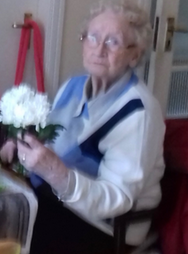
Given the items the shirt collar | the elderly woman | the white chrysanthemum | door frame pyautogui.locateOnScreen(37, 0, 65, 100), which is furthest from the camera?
door frame pyautogui.locateOnScreen(37, 0, 65, 100)

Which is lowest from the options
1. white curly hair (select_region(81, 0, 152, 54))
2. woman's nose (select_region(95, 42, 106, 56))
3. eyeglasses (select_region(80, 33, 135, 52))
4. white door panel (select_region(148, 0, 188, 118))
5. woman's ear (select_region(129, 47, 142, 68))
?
white door panel (select_region(148, 0, 188, 118))

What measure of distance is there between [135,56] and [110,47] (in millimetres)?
87

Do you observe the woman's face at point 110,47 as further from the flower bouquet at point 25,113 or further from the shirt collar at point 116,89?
the flower bouquet at point 25,113

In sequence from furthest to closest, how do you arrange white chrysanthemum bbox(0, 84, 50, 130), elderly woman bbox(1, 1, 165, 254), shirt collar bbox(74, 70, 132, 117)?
1. shirt collar bbox(74, 70, 132, 117)
2. elderly woman bbox(1, 1, 165, 254)
3. white chrysanthemum bbox(0, 84, 50, 130)

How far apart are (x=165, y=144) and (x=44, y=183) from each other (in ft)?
1.42

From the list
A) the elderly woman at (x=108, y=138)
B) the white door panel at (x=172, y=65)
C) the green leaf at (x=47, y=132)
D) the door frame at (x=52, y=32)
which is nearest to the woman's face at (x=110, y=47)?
the elderly woman at (x=108, y=138)

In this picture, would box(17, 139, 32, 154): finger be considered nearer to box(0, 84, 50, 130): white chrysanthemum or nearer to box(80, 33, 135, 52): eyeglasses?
box(0, 84, 50, 130): white chrysanthemum

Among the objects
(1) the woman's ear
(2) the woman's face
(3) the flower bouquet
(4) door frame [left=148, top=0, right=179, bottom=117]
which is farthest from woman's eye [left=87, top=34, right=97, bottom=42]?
(4) door frame [left=148, top=0, right=179, bottom=117]

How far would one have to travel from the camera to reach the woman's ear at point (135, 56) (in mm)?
1442

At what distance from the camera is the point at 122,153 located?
1.30 metres

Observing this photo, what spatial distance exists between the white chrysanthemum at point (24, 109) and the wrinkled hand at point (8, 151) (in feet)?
0.43

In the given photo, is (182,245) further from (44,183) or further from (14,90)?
(14,90)

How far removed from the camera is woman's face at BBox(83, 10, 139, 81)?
55.2 inches

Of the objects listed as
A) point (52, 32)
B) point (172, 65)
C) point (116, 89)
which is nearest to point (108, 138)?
point (116, 89)
